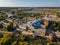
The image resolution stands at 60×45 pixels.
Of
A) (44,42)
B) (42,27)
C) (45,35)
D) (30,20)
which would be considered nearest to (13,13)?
(30,20)

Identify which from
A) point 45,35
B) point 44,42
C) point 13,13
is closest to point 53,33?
point 45,35

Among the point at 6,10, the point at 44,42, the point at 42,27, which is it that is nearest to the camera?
the point at 44,42

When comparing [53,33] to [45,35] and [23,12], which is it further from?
[23,12]

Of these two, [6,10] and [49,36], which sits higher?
[6,10]

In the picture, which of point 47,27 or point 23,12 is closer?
point 47,27

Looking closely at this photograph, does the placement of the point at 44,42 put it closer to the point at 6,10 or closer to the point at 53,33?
the point at 53,33

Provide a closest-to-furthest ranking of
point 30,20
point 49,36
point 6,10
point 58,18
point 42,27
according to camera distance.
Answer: point 49,36 < point 42,27 < point 30,20 < point 58,18 < point 6,10
